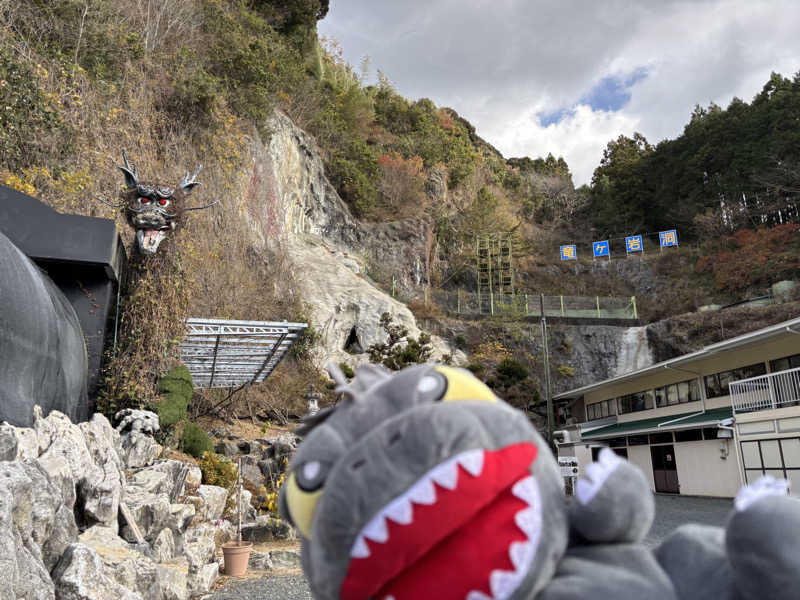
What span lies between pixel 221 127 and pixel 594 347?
68.9 ft

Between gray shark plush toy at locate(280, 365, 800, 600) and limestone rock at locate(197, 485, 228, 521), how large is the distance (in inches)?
268

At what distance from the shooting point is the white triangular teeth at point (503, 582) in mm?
962

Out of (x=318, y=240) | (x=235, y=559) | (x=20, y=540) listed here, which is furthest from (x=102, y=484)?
(x=318, y=240)

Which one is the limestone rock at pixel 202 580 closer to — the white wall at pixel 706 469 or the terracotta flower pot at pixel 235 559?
the terracotta flower pot at pixel 235 559

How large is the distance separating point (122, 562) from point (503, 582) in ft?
12.0

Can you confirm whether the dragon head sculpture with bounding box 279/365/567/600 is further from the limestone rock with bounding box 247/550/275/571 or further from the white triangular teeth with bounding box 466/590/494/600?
the limestone rock with bounding box 247/550/275/571

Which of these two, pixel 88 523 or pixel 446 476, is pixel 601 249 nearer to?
pixel 88 523

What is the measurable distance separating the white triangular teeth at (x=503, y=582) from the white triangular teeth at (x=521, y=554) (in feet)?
0.05

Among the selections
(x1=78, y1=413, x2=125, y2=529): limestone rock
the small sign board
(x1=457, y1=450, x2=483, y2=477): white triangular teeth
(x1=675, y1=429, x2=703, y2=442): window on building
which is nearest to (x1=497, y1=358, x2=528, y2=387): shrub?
(x1=675, y1=429, x2=703, y2=442): window on building

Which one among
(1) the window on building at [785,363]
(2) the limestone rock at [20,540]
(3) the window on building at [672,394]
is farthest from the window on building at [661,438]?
(2) the limestone rock at [20,540]

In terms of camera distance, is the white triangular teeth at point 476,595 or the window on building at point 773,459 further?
the window on building at point 773,459

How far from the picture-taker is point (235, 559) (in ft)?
19.6

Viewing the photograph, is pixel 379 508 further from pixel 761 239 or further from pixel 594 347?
pixel 761 239

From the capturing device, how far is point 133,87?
1402 cm
